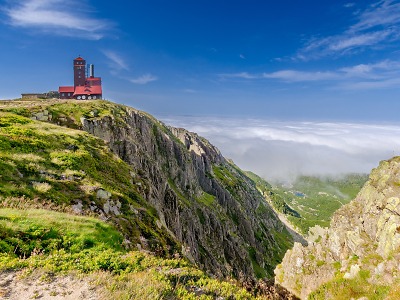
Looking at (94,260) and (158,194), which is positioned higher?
(94,260)

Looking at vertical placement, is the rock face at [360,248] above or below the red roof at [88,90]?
below

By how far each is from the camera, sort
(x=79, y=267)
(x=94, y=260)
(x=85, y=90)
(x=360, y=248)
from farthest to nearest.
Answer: (x=85, y=90) < (x=360, y=248) < (x=94, y=260) < (x=79, y=267)

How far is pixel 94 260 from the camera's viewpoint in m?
16.0

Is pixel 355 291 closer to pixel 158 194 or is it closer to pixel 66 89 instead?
pixel 158 194

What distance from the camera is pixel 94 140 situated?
152 ft

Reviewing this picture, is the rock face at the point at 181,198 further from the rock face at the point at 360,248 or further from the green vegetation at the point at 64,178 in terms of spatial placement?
the rock face at the point at 360,248

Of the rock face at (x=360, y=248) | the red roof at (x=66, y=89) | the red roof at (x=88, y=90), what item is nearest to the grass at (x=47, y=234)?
the rock face at (x=360, y=248)

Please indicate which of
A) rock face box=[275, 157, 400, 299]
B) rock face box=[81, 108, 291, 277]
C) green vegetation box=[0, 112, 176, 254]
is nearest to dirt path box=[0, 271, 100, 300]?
green vegetation box=[0, 112, 176, 254]

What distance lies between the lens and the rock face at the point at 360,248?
193ft

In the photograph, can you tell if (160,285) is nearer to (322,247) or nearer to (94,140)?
(94,140)

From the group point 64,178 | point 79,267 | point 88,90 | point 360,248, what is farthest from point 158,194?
point 88,90

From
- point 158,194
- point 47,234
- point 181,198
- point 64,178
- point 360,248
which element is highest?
point 64,178

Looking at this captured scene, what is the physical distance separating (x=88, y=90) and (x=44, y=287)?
13971cm

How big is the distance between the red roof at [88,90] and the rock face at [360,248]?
117m
